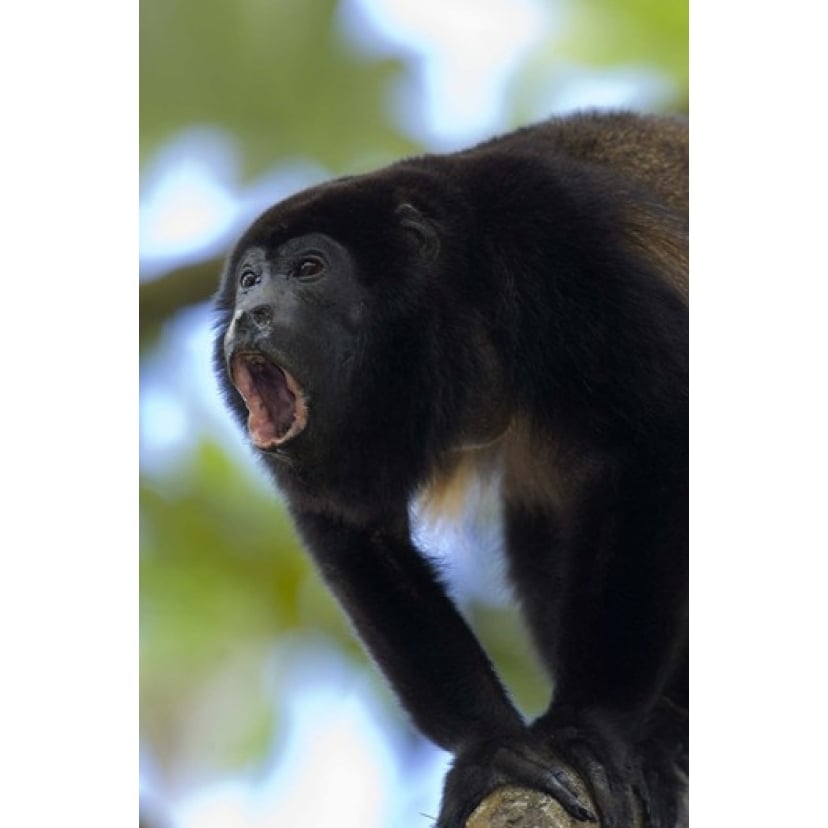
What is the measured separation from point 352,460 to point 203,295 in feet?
1.65

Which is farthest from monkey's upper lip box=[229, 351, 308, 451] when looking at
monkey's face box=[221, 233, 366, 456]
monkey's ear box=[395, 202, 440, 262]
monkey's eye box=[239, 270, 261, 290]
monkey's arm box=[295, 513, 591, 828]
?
monkey's ear box=[395, 202, 440, 262]

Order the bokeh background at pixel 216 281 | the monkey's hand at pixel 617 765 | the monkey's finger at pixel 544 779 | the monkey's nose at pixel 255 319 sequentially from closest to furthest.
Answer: the monkey's finger at pixel 544 779 < the monkey's hand at pixel 617 765 < the monkey's nose at pixel 255 319 < the bokeh background at pixel 216 281

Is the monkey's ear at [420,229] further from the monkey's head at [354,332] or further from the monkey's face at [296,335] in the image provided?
the monkey's face at [296,335]

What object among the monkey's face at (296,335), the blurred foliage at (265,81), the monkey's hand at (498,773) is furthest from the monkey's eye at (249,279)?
the monkey's hand at (498,773)

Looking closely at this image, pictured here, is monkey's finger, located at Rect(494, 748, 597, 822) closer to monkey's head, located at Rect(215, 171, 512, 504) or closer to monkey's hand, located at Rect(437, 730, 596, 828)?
monkey's hand, located at Rect(437, 730, 596, 828)

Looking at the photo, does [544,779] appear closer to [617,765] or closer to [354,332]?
[617,765]

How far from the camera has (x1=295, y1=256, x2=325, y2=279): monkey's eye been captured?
2.78 m

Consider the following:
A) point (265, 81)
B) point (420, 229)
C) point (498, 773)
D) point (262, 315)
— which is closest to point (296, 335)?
Result: point (262, 315)

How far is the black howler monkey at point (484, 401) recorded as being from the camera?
2.68 m

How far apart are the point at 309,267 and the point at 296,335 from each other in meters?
0.15

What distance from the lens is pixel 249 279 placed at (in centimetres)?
278
